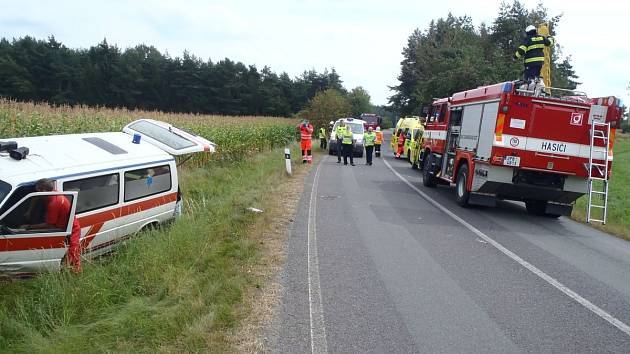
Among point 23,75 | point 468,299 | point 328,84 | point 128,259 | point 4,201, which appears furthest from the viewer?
point 328,84

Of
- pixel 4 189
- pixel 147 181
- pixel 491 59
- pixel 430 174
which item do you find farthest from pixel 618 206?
pixel 491 59

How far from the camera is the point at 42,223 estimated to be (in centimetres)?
614

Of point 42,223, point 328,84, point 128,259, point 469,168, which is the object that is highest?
point 328,84

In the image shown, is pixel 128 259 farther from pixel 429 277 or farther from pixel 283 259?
pixel 429 277

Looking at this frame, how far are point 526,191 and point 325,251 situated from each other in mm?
5629

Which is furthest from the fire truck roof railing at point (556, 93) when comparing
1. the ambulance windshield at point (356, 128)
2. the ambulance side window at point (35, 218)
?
the ambulance windshield at point (356, 128)

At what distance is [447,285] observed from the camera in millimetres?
5934

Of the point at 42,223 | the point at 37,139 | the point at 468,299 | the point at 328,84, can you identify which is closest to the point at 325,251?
the point at 468,299

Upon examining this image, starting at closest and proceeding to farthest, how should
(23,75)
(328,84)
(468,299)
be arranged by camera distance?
(468,299)
(23,75)
(328,84)

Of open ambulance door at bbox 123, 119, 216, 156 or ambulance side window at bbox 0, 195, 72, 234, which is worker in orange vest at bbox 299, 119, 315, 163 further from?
ambulance side window at bbox 0, 195, 72, 234

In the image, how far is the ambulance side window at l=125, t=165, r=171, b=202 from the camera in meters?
7.87

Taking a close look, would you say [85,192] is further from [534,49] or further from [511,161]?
[534,49]

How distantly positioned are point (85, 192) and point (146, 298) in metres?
2.47

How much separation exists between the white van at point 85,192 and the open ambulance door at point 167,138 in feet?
0.38
